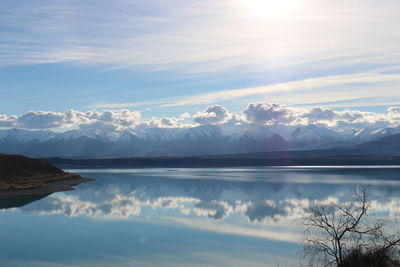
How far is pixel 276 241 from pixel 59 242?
19.2m

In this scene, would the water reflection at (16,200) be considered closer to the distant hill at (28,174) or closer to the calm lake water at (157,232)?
the calm lake water at (157,232)

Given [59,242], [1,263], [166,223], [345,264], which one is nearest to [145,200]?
[166,223]

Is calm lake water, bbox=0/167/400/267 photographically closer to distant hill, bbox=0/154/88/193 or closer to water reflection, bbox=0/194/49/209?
water reflection, bbox=0/194/49/209

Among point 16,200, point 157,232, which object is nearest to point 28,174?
point 16,200

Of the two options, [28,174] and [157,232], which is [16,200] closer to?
[157,232]

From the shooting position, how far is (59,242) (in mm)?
37344

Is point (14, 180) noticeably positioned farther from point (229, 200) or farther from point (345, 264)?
point (345, 264)

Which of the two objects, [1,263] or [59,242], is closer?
[1,263]

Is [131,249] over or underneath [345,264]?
underneath

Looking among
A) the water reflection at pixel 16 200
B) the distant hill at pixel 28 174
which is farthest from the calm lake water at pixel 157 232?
the distant hill at pixel 28 174

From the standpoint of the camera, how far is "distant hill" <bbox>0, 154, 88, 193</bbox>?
10025 centimetres

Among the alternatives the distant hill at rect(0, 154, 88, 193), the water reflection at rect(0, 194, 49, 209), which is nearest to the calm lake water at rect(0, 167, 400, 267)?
the water reflection at rect(0, 194, 49, 209)

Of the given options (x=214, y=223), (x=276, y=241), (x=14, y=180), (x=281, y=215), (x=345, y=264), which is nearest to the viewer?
(x=345, y=264)

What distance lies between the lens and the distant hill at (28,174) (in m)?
100
